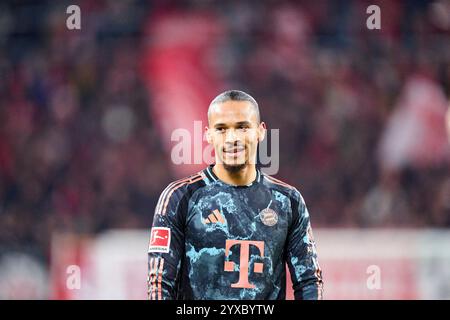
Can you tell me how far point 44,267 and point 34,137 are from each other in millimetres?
2531

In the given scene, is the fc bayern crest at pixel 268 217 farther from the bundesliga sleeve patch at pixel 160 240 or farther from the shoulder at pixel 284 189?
the bundesliga sleeve patch at pixel 160 240


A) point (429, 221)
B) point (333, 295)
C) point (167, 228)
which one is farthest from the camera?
point (429, 221)

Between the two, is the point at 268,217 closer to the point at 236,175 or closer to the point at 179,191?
the point at 236,175

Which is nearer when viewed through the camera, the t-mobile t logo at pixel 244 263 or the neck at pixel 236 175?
the t-mobile t logo at pixel 244 263

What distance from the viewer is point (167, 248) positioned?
430 centimetres

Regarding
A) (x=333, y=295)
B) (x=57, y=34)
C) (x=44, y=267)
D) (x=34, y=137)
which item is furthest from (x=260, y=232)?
(x=57, y=34)

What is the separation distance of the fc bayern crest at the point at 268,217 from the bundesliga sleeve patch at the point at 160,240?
1.63 feet

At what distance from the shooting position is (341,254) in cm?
942

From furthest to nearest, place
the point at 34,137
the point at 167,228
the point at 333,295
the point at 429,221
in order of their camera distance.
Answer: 1. the point at 34,137
2. the point at 429,221
3. the point at 333,295
4. the point at 167,228

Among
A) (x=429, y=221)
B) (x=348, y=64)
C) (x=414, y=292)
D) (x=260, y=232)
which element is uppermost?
(x=348, y=64)

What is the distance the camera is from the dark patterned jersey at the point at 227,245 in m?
4.34

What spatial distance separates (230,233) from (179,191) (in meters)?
0.33

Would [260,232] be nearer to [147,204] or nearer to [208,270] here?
[208,270]

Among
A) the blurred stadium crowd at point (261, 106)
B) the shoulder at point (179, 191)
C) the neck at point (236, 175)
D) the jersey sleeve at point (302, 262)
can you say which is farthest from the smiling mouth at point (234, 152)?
the blurred stadium crowd at point (261, 106)
